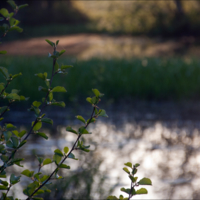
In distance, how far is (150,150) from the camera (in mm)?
3105

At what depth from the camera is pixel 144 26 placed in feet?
114

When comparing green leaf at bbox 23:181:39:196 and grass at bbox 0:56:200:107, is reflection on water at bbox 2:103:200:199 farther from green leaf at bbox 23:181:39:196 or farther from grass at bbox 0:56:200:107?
grass at bbox 0:56:200:107

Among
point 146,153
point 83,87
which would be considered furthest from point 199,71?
point 146,153

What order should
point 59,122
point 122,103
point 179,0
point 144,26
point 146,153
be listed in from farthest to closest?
point 144,26, point 179,0, point 122,103, point 59,122, point 146,153

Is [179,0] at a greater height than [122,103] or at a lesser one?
greater

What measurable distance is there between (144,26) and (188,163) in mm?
33112

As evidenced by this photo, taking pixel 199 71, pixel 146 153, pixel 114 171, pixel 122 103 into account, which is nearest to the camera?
pixel 114 171

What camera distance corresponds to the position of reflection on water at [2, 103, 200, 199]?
7.55 ft

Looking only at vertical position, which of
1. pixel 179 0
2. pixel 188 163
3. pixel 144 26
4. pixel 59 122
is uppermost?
pixel 144 26

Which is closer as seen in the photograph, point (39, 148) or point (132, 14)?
point (39, 148)

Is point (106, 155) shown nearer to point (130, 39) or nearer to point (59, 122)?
point (59, 122)

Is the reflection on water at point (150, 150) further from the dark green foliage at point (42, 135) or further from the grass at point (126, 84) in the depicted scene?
the grass at point (126, 84)

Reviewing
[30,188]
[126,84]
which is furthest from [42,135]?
[126,84]

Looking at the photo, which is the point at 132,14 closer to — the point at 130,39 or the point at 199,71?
the point at 130,39
